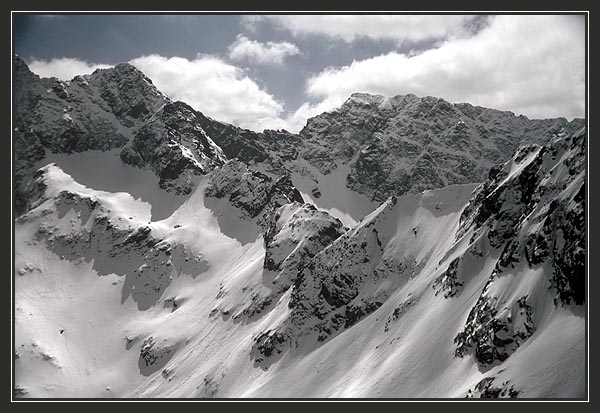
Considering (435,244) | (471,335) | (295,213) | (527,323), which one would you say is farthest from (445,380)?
(295,213)

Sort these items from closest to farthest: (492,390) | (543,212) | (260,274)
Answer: (492,390) → (543,212) → (260,274)

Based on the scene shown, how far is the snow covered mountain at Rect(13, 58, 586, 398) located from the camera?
43.1 meters

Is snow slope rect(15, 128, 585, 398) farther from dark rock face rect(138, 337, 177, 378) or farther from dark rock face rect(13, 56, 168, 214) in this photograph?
dark rock face rect(13, 56, 168, 214)

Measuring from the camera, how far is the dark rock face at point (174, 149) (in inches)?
6540

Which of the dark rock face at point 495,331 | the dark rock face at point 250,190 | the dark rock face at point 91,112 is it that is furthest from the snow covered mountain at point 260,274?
the dark rock face at point 91,112

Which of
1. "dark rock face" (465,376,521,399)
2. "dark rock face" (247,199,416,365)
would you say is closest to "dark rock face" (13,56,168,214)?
"dark rock face" (247,199,416,365)

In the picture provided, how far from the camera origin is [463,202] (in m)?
76.8

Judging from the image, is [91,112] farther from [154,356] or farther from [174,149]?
[154,356]

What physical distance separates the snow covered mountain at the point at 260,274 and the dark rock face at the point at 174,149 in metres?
0.59

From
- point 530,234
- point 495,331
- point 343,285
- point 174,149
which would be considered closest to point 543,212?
point 530,234

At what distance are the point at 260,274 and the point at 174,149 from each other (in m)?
80.1

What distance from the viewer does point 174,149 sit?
553 ft

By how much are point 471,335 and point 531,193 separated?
1874cm

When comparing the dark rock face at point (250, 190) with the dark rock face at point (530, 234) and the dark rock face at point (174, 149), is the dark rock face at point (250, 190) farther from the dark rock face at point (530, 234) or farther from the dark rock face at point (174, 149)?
the dark rock face at point (530, 234)
